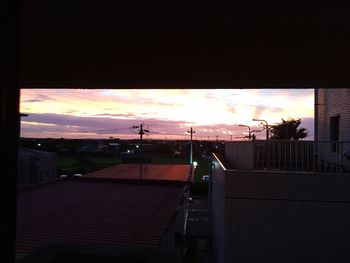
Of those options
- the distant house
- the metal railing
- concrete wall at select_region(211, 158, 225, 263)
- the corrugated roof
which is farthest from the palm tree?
the metal railing

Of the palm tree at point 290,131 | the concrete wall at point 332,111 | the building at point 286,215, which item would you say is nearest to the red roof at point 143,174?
the concrete wall at point 332,111

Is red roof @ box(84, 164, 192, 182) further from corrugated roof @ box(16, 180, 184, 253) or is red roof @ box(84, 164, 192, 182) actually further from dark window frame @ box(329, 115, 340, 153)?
dark window frame @ box(329, 115, 340, 153)

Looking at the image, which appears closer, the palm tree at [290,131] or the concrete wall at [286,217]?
the concrete wall at [286,217]

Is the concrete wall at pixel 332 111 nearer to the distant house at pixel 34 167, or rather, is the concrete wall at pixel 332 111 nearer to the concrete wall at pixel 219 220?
the concrete wall at pixel 219 220

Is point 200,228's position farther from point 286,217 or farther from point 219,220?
point 286,217

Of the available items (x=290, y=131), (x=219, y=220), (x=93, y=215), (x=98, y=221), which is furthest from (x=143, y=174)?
(x=290, y=131)

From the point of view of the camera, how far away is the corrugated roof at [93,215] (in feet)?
26.0

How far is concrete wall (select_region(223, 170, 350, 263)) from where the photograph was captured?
9523mm

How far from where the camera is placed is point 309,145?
10.7m

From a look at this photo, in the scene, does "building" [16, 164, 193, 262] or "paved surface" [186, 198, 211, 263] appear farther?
"paved surface" [186, 198, 211, 263]

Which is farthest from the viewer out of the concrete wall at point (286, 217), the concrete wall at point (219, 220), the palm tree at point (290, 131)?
the palm tree at point (290, 131)
